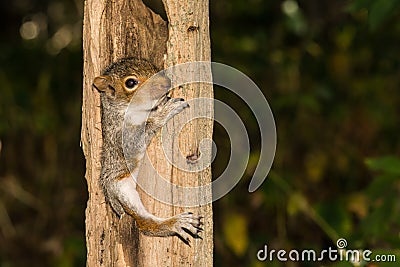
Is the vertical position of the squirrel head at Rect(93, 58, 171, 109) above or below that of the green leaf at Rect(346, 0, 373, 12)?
below

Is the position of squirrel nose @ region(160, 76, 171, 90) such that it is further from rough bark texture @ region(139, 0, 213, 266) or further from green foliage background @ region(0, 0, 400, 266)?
green foliage background @ region(0, 0, 400, 266)

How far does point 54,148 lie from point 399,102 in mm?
2212

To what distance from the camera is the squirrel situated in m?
1.88

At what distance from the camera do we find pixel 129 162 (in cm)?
193

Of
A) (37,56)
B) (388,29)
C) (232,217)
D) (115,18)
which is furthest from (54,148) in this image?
(115,18)

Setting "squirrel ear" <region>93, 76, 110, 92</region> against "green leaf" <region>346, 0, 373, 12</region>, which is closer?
"squirrel ear" <region>93, 76, 110, 92</region>

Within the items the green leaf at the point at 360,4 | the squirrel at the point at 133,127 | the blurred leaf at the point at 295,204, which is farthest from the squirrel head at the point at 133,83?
the blurred leaf at the point at 295,204

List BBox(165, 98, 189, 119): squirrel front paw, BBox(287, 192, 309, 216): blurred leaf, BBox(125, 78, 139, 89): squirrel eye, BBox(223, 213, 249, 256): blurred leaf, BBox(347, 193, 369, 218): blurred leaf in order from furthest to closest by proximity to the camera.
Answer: BBox(347, 193, 369, 218): blurred leaf, BBox(223, 213, 249, 256): blurred leaf, BBox(287, 192, 309, 216): blurred leaf, BBox(125, 78, 139, 89): squirrel eye, BBox(165, 98, 189, 119): squirrel front paw

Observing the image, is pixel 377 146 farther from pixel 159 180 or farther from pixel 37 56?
pixel 159 180

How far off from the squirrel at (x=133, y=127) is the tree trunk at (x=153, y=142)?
28 millimetres

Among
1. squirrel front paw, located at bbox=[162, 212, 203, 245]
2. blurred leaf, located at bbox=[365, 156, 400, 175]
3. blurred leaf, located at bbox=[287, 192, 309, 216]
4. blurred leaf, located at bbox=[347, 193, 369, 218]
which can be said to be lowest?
Result: squirrel front paw, located at bbox=[162, 212, 203, 245]

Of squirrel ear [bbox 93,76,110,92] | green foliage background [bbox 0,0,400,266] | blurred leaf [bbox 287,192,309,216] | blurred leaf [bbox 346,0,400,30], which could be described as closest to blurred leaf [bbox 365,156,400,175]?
blurred leaf [bbox 346,0,400,30]

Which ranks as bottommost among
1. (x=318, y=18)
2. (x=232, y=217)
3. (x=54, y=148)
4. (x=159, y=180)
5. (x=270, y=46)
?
(x=159, y=180)

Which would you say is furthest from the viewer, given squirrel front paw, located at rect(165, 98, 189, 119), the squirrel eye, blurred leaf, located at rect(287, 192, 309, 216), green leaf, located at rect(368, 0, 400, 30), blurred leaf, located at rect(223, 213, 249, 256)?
blurred leaf, located at rect(223, 213, 249, 256)
